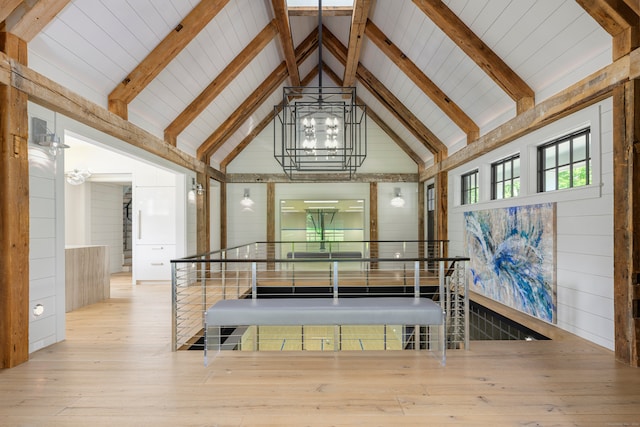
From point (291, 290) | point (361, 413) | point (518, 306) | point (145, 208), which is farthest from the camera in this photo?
point (145, 208)

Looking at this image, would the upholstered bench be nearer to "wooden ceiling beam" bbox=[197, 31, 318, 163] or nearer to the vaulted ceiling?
the vaulted ceiling

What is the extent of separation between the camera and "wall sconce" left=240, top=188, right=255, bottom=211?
8133 millimetres

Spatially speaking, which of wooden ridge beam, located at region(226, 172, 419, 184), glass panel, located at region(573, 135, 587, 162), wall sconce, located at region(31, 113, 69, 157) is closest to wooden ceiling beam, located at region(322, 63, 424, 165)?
wooden ridge beam, located at region(226, 172, 419, 184)

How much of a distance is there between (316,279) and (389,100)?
3091 mm

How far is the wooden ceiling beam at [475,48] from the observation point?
3684 millimetres

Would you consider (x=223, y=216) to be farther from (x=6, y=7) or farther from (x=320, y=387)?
(x=320, y=387)

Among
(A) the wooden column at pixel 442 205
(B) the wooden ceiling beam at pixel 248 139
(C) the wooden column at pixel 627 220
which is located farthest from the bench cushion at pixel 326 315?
(B) the wooden ceiling beam at pixel 248 139

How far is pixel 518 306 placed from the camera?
4.12 m

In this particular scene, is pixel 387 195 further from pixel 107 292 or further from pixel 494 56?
pixel 107 292

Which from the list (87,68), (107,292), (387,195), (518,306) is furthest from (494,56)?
(107,292)

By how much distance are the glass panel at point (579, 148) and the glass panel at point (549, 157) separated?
316 millimetres

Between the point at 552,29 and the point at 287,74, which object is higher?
the point at 287,74

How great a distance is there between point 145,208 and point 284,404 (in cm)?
518

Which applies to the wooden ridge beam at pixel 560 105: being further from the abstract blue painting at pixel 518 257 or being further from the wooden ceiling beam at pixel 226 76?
the wooden ceiling beam at pixel 226 76
